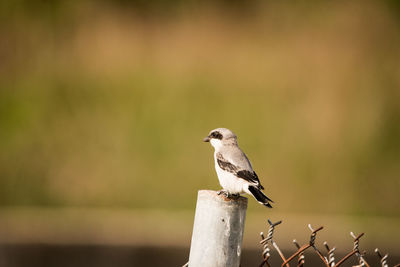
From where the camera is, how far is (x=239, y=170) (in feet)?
11.0

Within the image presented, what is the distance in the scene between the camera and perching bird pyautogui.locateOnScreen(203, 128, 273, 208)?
10.6ft

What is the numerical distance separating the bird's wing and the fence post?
101 centimetres

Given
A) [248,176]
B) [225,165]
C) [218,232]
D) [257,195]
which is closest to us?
[218,232]

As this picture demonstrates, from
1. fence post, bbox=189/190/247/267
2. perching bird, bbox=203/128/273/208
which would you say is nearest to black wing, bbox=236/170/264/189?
perching bird, bbox=203/128/273/208

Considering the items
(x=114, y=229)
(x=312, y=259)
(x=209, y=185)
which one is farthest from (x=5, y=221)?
(x=312, y=259)

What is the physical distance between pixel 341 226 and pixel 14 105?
7.98 meters

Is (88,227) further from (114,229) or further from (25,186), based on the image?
(25,186)

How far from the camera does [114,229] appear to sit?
911 cm

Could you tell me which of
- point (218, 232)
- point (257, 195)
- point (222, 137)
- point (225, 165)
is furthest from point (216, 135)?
point (218, 232)

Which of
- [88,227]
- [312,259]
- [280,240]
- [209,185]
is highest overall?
[209,185]

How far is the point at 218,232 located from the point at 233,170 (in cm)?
115

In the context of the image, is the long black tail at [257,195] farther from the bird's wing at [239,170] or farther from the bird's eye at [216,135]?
the bird's eye at [216,135]

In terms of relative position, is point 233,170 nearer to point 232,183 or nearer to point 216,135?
point 232,183

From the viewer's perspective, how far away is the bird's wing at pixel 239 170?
129 inches
